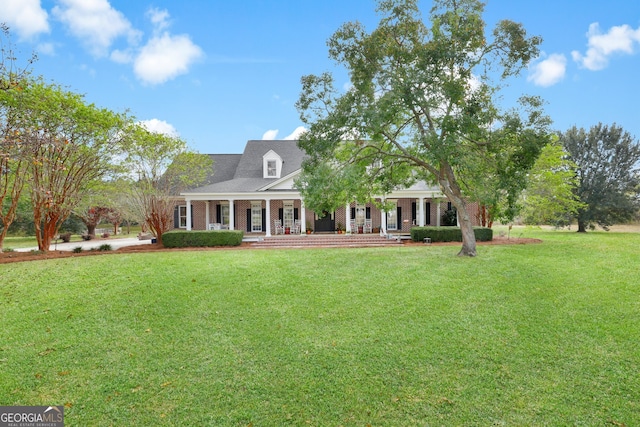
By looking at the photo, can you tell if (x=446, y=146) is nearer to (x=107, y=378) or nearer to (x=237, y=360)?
(x=237, y=360)

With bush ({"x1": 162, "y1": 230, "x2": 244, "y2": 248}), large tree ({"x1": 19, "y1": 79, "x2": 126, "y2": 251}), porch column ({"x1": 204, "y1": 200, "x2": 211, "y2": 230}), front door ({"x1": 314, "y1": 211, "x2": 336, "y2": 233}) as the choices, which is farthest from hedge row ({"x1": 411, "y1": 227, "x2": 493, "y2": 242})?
large tree ({"x1": 19, "y1": 79, "x2": 126, "y2": 251})

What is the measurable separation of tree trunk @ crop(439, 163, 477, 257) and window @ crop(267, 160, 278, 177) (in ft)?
42.0

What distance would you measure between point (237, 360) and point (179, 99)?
45.2ft

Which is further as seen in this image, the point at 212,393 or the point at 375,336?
the point at 375,336

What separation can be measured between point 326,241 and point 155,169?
9.79 metres

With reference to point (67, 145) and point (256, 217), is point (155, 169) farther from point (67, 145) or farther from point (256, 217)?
point (256, 217)

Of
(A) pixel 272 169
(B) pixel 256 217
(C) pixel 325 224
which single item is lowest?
(C) pixel 325 224

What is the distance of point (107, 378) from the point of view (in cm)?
471

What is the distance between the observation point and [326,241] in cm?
1791

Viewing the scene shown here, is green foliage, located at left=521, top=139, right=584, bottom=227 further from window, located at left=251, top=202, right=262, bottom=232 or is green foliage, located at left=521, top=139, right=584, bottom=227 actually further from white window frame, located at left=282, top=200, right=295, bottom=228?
Answer: window, located at left=251, top=202, right=262, bottom=232

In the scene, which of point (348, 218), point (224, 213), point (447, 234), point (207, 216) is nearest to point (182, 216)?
point (207, 216)

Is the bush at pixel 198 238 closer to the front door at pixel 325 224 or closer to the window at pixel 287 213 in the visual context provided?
the window at pixel 287 213

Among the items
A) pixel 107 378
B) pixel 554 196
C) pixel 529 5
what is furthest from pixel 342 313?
pixel 554 196

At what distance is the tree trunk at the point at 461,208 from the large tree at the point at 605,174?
753 inches
